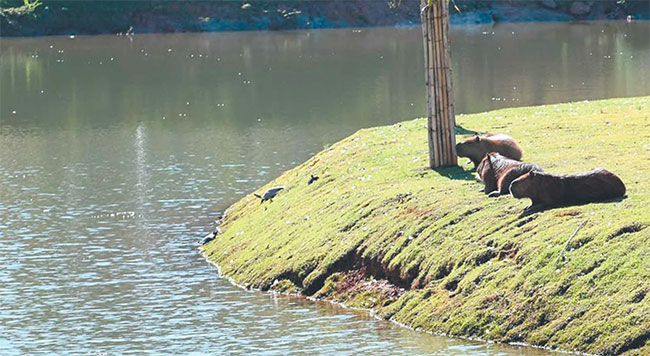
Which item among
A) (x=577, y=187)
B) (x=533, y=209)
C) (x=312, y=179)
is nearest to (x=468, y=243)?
(x=533, y=209)

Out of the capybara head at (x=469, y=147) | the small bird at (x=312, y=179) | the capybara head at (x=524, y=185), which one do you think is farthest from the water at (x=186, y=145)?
the capybara head at (x=469, y=147)

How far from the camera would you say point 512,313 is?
17906 millimetres

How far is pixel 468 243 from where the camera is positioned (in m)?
20.5

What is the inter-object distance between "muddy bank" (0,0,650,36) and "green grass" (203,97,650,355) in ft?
299

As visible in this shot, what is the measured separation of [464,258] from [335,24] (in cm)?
10533

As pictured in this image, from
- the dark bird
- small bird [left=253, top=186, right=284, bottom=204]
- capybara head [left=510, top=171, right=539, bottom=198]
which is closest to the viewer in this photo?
capybara head [left=510, top=171, right=539, bottom=198]

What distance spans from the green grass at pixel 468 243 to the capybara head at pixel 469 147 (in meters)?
0.44

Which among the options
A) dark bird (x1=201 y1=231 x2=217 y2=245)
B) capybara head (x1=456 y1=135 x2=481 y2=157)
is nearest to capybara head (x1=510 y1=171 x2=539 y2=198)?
capybara head (x1=456 y1=135 x2=481 y2=157)

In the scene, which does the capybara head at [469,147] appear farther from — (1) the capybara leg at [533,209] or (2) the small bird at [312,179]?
(1) the capybara leg at [533,209]

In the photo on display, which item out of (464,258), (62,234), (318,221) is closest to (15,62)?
(62,234)

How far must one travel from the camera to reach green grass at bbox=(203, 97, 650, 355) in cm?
1731

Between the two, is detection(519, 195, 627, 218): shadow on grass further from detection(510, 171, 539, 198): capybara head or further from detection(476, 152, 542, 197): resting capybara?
detection(476, 152, 542, 197): resting capybara

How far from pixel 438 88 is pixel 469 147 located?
5.15ft

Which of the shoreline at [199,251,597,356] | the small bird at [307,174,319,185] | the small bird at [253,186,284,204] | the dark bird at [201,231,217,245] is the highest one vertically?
the small bird at [307,174,319,185]
